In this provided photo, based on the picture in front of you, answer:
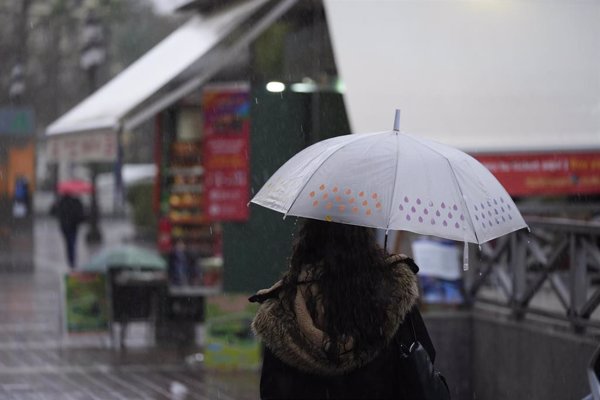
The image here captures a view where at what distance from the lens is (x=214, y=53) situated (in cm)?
1285

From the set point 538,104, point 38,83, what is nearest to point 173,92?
point 538,104

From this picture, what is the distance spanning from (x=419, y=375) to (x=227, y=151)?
27.9 ft

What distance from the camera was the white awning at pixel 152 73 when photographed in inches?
500

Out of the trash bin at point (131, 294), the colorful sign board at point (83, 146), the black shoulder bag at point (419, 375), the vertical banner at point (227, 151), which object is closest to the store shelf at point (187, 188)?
the colorful sign board at point (83, 146)

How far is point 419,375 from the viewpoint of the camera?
3.80 meters

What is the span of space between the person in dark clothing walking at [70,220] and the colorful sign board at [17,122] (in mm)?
1773

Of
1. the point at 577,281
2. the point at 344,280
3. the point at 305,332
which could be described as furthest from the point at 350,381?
the point at 577,281

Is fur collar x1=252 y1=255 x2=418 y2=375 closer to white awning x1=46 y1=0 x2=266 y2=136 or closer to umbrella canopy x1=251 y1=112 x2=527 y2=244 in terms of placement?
umbrella canopy x1=251 y1=112 x2=527 y2=244

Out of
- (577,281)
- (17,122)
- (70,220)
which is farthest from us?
(17,122)

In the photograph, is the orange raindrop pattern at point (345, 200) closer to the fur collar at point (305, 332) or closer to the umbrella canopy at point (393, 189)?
the umbrella canopy at point (393, 189)

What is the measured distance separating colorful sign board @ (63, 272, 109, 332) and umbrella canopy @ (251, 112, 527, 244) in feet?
28.8

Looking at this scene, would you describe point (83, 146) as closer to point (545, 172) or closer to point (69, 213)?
point (545, 172)

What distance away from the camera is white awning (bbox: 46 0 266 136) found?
1269 cm

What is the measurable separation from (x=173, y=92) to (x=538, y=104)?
4197mm
